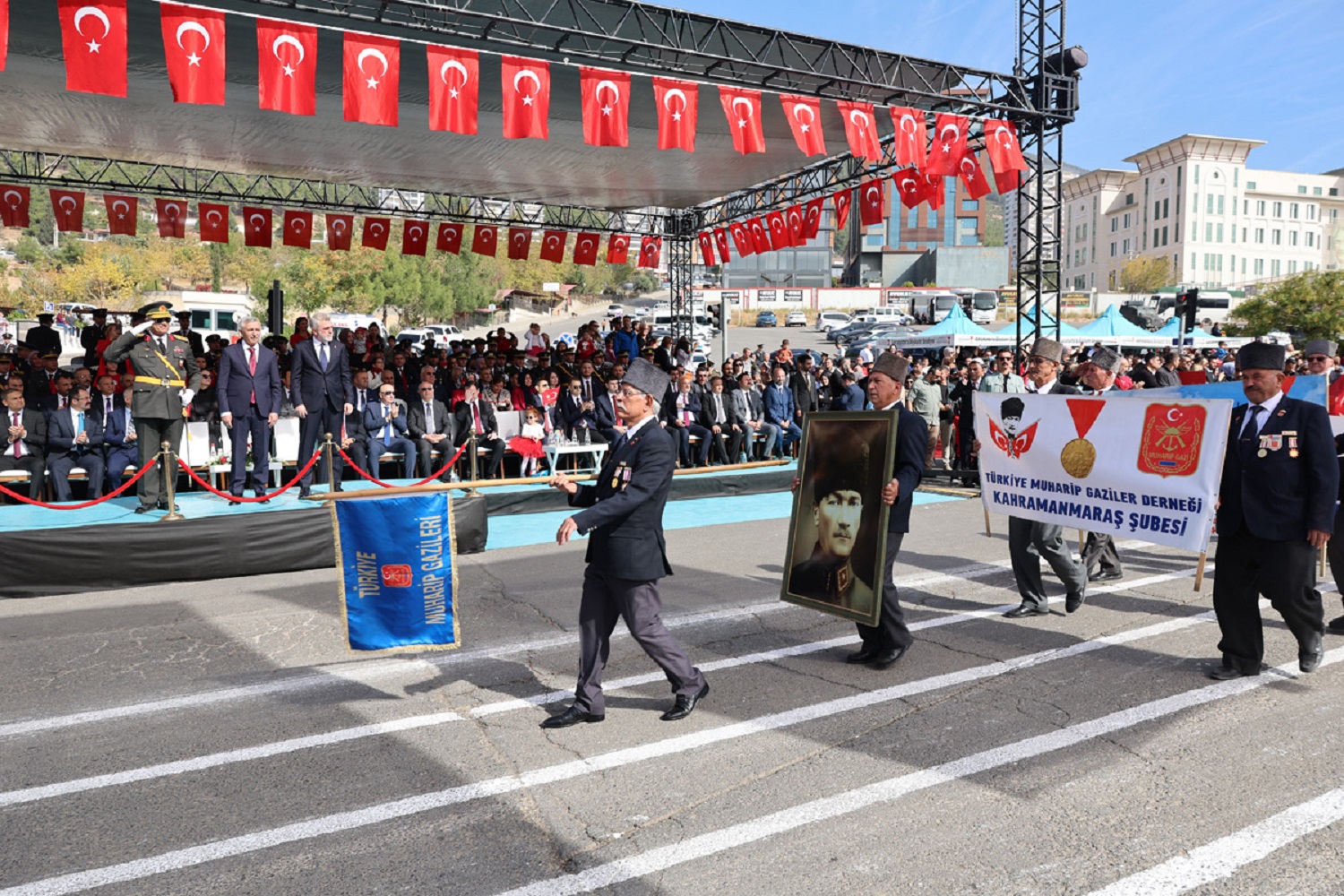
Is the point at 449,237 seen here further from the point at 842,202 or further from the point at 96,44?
the point at 96,44

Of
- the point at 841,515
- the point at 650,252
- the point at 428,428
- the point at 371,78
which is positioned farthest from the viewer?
the point at 650,252

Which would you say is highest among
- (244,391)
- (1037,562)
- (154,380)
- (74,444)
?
(154,380)

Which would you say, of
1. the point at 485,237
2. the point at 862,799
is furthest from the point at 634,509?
the point at 485,237

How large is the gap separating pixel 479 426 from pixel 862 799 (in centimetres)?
1042

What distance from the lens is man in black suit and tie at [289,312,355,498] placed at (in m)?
10.3

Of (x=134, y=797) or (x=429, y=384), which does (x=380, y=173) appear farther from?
(x=134, y=797)

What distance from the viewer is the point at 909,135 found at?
13.6 m

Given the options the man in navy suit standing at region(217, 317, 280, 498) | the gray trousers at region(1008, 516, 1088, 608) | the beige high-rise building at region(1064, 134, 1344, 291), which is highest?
the beige high-rise building at region(1064, 134, 1344, 291)

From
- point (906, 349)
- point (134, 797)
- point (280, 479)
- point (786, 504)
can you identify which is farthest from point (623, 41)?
point (906, 349)

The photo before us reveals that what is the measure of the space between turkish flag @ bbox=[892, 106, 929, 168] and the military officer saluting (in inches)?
390

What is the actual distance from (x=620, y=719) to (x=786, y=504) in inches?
323

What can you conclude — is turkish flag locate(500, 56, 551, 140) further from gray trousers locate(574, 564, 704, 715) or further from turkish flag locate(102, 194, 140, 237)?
turkish flag locate(102, 194, 140, 237)

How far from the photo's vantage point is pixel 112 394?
11320mm

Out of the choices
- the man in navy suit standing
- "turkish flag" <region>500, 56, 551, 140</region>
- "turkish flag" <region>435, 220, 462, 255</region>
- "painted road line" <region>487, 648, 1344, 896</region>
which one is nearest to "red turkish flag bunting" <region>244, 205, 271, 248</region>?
"turkish flag" <region>435, 220, 462, 255</region>
